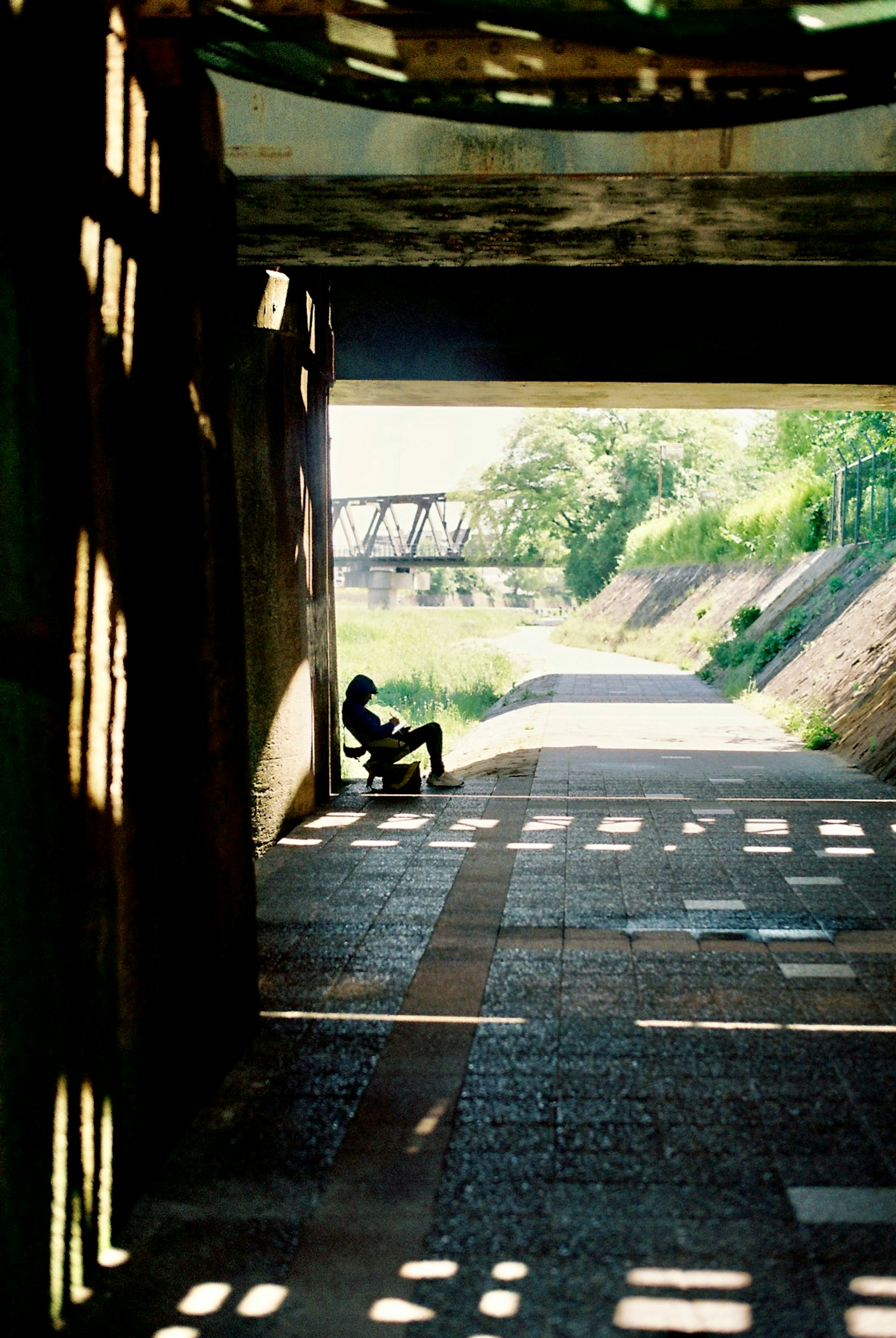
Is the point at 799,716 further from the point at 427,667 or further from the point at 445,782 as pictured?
the point at 427,667

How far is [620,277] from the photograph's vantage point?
10352 mm

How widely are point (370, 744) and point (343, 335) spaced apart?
362 cm

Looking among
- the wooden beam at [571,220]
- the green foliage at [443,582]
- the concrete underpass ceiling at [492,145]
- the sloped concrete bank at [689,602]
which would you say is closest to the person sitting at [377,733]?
the wooden beam at [571,220]

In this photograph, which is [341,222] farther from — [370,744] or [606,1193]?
[606,1193]

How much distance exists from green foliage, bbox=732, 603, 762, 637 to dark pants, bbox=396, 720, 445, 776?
51.6 feet

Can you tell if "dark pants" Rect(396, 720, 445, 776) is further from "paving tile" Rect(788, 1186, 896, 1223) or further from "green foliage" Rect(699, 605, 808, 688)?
"green foliage" Rect(699, 605, 808, 688)

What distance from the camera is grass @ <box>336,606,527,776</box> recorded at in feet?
79.9

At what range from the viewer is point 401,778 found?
35.5 ft

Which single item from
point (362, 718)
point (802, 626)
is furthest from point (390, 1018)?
point (802, 626)

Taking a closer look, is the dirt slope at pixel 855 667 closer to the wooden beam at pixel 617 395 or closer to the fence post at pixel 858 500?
the fence post at pixel 858 500

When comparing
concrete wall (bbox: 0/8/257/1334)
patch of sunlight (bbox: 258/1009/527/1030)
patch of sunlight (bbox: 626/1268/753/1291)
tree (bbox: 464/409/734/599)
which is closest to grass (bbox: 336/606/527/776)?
tree (bbox: 464/409/734/599)

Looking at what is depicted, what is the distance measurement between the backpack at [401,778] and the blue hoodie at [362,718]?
11.4 inches

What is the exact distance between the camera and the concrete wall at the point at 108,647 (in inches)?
111

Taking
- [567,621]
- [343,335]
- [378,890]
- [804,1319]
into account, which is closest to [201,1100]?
[804,1319]
